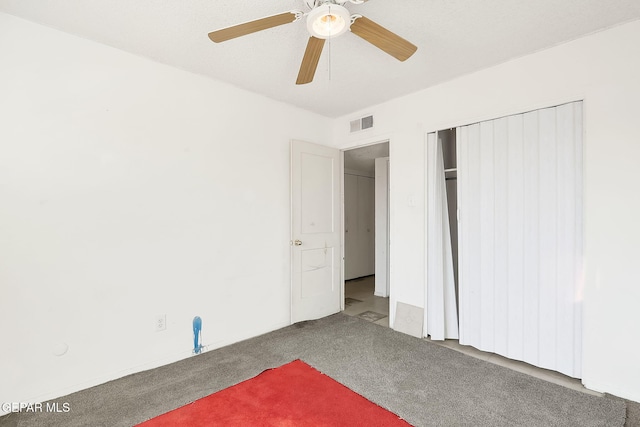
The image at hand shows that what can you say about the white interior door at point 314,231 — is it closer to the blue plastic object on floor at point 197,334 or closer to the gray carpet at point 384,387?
the gray carpet at point 384,387

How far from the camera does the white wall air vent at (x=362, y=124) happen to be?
12.1 feet

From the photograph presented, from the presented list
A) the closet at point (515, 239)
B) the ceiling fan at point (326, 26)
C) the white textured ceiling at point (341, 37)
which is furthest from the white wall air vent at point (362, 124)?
the ceiling fan at point (326, 26)

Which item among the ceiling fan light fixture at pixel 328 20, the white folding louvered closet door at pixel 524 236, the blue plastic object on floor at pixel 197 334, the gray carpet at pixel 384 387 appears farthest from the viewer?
the blue plastic object on floor at pixel 197 334

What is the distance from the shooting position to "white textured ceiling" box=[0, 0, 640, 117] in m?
1.92

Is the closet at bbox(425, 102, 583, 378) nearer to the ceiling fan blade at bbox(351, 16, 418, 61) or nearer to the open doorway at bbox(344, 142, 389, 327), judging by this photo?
the open doorway at bbox(344, 142, 389, 327)

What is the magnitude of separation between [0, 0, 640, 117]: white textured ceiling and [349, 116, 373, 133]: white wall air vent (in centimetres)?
67

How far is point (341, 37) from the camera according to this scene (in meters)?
2.22

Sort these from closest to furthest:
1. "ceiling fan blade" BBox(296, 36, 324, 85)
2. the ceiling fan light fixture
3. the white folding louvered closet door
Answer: the ceiling fan light fixture < "ceiling fan blade" BBox(296, 36, 324, 85) < the white folding louvered closet door

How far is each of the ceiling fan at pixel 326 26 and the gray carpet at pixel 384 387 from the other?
232cm

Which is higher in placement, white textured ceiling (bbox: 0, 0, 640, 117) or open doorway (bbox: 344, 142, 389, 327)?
white textured ceiling (bbox: 0, 0, 640, 117)

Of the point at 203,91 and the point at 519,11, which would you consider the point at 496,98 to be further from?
the point at 203,91

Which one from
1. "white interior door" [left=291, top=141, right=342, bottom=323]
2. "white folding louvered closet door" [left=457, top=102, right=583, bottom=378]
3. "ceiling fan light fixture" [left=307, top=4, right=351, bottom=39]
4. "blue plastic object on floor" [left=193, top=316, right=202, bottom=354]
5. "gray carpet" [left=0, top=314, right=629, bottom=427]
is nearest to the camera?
"ceiling fan light fixture" [left=307, top=4, right=351, bottom=39]

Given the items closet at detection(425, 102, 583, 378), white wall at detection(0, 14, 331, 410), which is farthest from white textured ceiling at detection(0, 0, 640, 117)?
closet at detection(425, 102, 583, 378)

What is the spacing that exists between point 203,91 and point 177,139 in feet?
1.82
